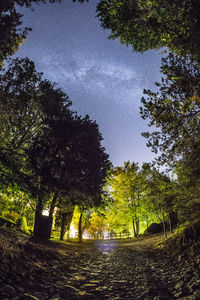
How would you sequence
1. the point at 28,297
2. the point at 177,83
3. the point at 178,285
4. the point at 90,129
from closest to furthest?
the point at 28,297, the point at 178,285, the point at 177,83, the point at 90,129

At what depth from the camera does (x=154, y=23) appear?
7.79 metres

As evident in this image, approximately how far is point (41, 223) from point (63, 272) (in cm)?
853

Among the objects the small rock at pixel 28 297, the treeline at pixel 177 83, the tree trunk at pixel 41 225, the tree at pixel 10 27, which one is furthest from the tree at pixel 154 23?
the tree trunk at pixel 41 225

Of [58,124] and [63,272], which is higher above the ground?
[58,124]

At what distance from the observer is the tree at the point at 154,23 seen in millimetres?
6090

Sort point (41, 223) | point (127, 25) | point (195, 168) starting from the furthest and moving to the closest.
A: point (41, 223) < point (127, 25) < point (195, 168)

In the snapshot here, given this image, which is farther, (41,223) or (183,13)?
(41,223)

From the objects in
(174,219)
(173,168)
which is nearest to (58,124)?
(173,168)

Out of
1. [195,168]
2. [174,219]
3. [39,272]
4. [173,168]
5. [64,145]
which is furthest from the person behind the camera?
[174,219]

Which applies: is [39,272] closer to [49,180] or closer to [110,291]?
[110,291]

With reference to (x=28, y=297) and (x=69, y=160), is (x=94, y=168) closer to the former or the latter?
(x=69, y=160)

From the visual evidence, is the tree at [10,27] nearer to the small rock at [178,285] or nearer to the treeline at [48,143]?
the treeline at [48,143]

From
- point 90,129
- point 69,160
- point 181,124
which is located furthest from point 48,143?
point 181,124

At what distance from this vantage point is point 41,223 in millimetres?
12703
